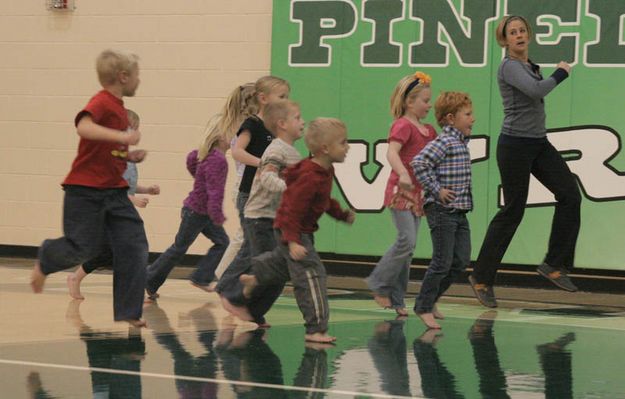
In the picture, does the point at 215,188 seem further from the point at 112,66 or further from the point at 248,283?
the point at 112,66

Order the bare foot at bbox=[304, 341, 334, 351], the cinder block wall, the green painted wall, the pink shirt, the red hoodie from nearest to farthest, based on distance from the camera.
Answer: the bare foot at bbox=[304, 341, 334, 351], the red hoodie, the pink shirt, the green painted wall, the cinder block wall

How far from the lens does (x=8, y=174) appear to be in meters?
15.7

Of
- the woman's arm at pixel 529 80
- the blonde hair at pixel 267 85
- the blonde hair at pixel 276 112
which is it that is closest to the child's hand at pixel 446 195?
the blonde hair at pixel 276 112

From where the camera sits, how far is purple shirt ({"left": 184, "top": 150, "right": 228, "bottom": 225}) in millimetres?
10703

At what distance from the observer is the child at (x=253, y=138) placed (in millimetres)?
8812

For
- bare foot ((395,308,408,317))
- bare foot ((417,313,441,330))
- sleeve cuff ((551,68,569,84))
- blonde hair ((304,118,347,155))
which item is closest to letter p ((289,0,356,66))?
sleeve cuff ((551,68,569,84))

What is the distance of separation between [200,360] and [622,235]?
262 inches

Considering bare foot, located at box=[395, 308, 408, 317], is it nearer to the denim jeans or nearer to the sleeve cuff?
the denim jeans

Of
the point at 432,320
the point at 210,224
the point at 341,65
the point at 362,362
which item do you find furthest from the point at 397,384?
the point at 341,65

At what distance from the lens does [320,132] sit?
784 cm

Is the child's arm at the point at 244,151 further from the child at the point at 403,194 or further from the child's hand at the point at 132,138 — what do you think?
the child's hand at the point at 132,138

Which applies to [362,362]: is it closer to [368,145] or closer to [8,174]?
[368,145]

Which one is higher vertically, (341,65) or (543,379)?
(341,65)

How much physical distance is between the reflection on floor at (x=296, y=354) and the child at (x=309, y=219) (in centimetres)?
22
